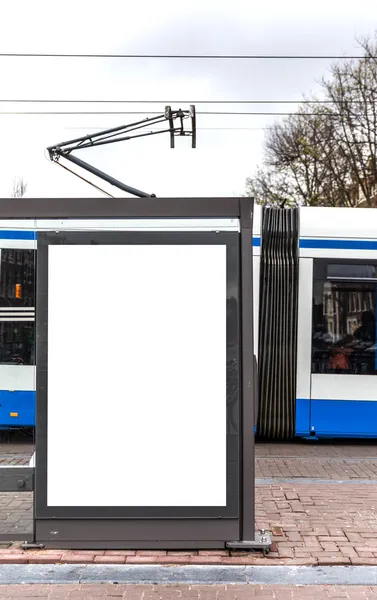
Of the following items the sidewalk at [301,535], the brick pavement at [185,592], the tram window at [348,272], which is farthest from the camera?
the tram window at [348,272]

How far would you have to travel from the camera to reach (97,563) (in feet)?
13.9

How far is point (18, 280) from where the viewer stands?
455 centimetres

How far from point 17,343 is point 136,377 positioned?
36.3 inches

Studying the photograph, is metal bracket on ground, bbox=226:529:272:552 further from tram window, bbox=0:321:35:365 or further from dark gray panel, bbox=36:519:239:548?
tram window, bbox=0:321:35:365

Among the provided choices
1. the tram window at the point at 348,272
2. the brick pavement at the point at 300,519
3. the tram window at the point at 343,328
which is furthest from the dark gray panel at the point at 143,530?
the tram window at the point at 348,272

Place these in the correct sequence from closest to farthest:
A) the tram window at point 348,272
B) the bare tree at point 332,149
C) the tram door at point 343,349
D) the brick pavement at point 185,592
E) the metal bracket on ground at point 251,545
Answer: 1. the brick pavement at point 185,592
2. the metal bracket on ground at point 251,545
3. the tram door at point 343,349
4. the tram window at point 348,272
5. the bare tree at point 332,149

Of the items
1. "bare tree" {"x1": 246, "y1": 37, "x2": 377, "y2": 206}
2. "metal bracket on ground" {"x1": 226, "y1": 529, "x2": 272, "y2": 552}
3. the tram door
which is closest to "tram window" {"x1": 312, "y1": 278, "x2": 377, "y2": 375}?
the tram door

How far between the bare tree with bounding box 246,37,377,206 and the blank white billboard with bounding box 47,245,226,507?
18.1 m

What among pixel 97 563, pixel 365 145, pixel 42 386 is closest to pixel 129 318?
pixel 42 386

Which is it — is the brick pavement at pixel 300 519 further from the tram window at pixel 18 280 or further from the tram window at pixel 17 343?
the tram window at pixel 18 280

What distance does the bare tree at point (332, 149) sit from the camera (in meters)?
22.9

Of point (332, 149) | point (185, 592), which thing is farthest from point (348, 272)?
point (332, 149)

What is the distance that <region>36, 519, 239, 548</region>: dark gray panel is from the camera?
4.35 m

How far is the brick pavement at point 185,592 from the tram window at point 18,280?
187cm
